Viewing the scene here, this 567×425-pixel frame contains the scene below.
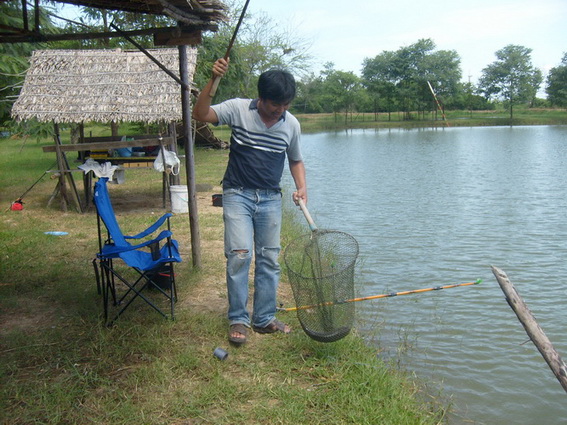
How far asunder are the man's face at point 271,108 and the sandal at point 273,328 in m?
1.63

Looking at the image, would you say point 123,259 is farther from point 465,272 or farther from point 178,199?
point 178,199

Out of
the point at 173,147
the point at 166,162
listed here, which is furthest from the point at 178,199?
the point at 173,147

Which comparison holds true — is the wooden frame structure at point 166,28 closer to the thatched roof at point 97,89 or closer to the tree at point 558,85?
the thatched roof at point 97,89

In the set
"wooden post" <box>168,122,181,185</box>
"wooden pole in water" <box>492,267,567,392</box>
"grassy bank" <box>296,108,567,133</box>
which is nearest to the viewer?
"wooden pole in water" <box>492,267,567,392</box>

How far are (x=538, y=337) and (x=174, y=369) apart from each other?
2489mm

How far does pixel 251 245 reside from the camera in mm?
4117

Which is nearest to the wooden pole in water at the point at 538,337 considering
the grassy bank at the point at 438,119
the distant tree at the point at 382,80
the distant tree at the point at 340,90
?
the grassy bank at the point at 438,119

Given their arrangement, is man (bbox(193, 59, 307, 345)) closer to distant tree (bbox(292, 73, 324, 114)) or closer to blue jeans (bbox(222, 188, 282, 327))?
blue jeans (bbox(222, 188, 282, 327))

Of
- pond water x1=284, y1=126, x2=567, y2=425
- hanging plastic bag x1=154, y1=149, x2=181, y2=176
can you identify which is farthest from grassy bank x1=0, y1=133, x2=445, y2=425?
hanging plastic bag x1=154, y1=149, x2=181, y2=176

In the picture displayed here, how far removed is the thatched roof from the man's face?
591 cm

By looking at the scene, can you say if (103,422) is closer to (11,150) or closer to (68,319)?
(68,319)

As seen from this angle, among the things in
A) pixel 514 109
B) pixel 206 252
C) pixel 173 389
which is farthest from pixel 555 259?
pixel 514 109

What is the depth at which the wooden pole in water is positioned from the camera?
3549mm

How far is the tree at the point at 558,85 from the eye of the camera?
216 feet
